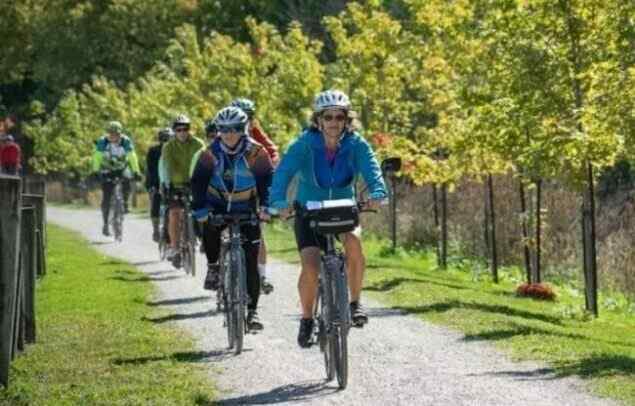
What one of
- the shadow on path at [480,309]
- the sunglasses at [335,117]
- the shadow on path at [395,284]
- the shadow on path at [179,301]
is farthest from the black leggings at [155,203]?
the sunglasses at [335,117]

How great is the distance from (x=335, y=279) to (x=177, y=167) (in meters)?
9.73

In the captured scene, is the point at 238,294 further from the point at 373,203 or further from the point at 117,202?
the point at 117,202

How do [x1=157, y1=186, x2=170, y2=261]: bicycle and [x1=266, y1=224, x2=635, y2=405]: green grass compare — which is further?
[x1=157, y1=186, x2=170, y2=261]: bicycle

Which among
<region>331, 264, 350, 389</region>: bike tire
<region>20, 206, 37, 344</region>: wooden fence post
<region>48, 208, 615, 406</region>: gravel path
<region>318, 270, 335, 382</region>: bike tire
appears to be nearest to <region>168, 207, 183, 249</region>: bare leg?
<region>48, 208, 615, 406</region>: gravel path

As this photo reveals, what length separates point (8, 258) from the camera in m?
10.4

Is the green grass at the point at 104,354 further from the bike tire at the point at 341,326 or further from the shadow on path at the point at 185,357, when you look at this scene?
the bike tire at the point at 341,326

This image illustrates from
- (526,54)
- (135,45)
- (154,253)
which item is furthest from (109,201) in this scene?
(135,45)

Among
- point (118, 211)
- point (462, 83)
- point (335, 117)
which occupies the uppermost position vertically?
point (462, 83)

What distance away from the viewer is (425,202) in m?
31.9

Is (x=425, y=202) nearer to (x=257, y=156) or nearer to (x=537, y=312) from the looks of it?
(x=537, y=312)

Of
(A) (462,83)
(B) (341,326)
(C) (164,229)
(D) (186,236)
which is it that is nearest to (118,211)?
(C) (164,229)

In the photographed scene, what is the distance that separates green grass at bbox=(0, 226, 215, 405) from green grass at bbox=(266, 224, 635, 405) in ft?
9.01

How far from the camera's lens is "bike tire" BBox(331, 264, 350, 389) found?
10.3 meters

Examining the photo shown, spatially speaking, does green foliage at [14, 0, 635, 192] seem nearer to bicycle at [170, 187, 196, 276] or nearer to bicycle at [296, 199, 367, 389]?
bicycle at [170, 187, 196, 276]
